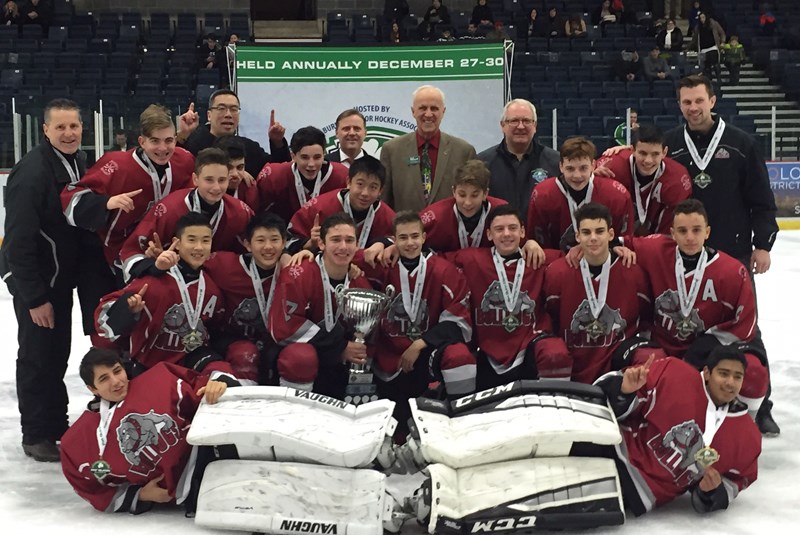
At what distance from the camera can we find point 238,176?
4.42 m

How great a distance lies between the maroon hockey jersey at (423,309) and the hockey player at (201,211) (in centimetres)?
54

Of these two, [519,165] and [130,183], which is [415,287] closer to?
[519,165]

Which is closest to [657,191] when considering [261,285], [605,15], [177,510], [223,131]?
[261,285]

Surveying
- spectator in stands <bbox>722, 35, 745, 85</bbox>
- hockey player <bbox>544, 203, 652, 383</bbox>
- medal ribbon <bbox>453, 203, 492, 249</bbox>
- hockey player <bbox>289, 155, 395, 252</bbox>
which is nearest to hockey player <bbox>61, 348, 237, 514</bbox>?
hockey player <bbox>289, 155, 395, 252</bbox>

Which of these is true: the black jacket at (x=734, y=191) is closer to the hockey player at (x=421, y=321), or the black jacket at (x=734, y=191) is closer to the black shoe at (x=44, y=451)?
the hockey player at (x=421, y=321)

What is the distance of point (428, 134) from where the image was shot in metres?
4.78

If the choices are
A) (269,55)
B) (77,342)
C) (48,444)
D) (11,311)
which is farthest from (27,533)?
(269,55)

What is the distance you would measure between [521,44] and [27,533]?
12.7 meters

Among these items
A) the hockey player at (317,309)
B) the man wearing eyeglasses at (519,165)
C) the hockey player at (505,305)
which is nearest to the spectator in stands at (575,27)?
the man wearing eyeglasses at (519,165)

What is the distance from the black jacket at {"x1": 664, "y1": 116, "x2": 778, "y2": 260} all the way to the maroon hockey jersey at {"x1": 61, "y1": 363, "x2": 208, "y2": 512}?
7.53 ft

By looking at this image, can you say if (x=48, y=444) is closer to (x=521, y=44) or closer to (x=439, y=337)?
(x=439, y=337)

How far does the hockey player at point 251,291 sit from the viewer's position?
3.96 m

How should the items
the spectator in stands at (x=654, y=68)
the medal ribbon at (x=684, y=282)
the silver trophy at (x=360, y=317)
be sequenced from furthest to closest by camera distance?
the spectator in stands at (x=654, y=68) < the medal ribbon at (x=684, y=282) < the silver trophy at (x=360, y=317)

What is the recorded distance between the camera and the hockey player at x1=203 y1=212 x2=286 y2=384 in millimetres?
3955
